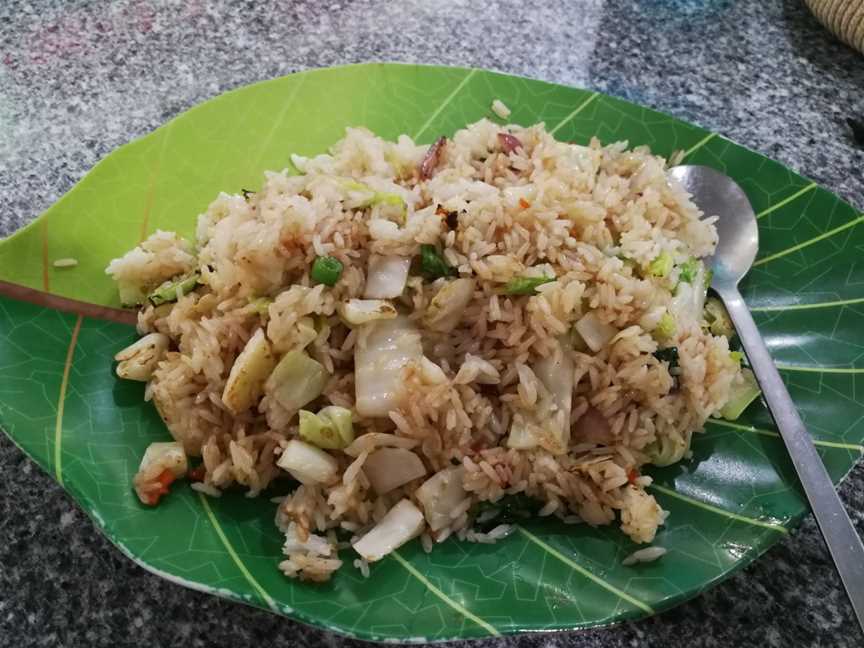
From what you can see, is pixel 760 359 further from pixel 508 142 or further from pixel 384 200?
pixel 384 200

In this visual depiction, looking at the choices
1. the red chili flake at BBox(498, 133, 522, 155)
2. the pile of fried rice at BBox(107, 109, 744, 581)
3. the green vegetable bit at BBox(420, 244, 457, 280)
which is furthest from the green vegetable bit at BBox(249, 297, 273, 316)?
the red chili flake at BBox(498, 133, 522, 155)

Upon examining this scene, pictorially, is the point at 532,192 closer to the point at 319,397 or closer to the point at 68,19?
the point at 319,397

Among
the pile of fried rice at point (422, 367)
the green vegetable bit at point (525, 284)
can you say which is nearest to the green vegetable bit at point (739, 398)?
the pile of fried rice at point (422, 367)

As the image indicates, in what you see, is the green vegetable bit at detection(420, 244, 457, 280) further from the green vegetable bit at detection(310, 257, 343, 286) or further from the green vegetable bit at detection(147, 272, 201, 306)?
the green vegetable bit at detection(147, 272, 201, 306)

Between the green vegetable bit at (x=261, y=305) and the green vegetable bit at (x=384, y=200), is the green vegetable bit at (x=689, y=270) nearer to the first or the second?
the green vegetable bit at (x=384, y=200)

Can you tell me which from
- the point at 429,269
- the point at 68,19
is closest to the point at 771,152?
the point at 429,269
